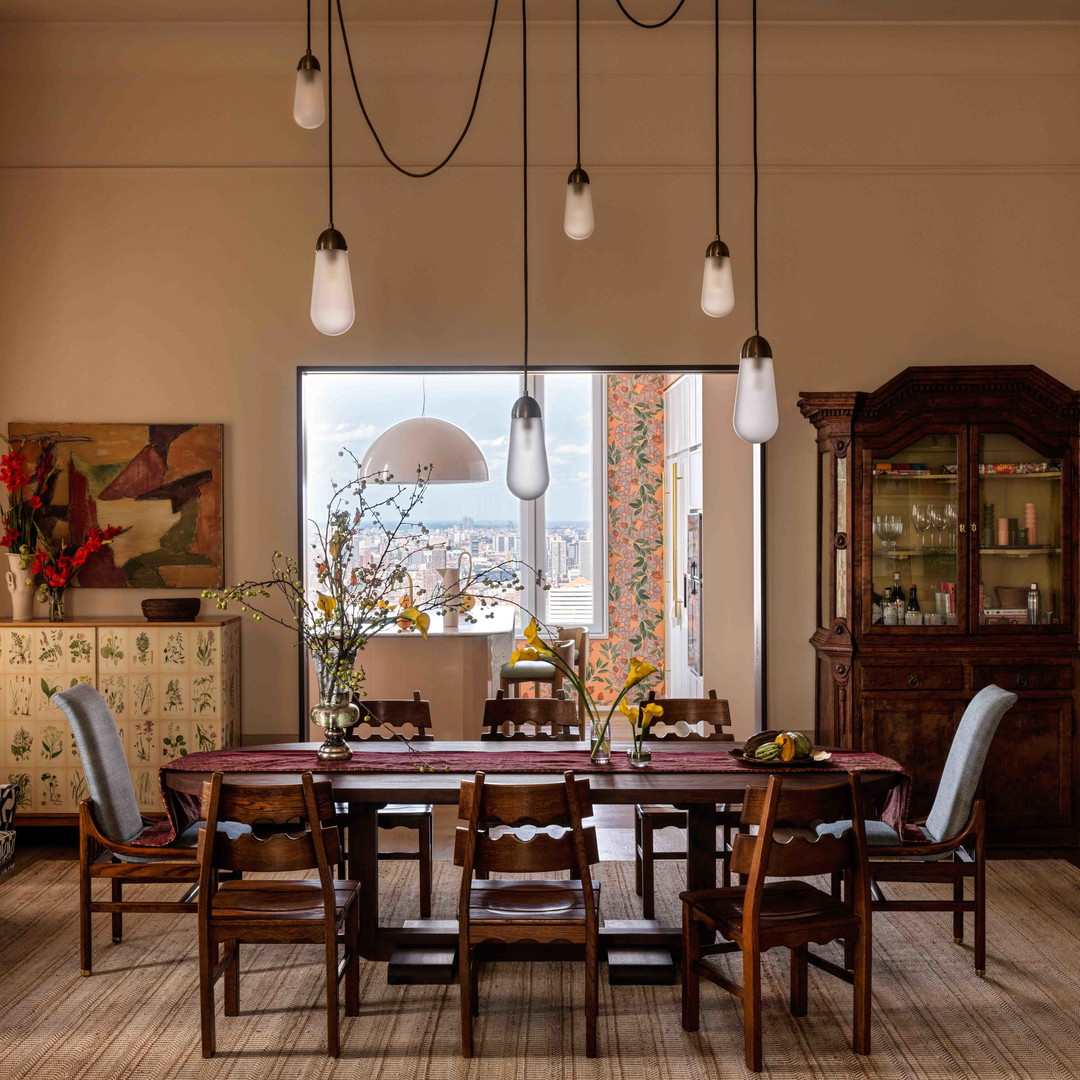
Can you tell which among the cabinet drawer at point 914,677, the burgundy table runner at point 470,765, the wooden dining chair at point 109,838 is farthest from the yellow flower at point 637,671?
the cabinet drawer at point 914,677

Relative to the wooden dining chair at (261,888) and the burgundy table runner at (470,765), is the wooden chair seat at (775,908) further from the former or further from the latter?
the wooden dining chair at (261,888)

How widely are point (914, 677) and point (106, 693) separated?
3710mm

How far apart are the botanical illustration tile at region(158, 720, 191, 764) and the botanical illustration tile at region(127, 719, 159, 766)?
33 millimetres

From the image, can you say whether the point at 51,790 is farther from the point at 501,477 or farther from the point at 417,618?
the point at 501,477

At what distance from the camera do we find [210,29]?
519cm

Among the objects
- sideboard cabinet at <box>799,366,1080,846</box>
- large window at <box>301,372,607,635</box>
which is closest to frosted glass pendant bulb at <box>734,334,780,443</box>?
sideboard cabinet at <box>799,366,1080,846</box>

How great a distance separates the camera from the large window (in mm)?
8398

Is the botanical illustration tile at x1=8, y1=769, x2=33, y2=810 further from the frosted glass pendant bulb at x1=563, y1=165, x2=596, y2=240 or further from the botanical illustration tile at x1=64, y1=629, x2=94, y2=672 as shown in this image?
the frosted glass pendant bulb at x1=563, y1=165, x2=596, y2=240

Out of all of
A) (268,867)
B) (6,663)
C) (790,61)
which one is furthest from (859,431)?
(6,663)

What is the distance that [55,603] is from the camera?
5.14 m

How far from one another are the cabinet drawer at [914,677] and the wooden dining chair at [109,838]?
2.89 m

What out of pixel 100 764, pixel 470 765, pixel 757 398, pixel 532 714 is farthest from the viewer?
pixel 532 714

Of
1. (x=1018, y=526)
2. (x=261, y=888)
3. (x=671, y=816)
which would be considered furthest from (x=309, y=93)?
(x=1018, y=526)

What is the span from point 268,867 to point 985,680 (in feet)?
11.2
